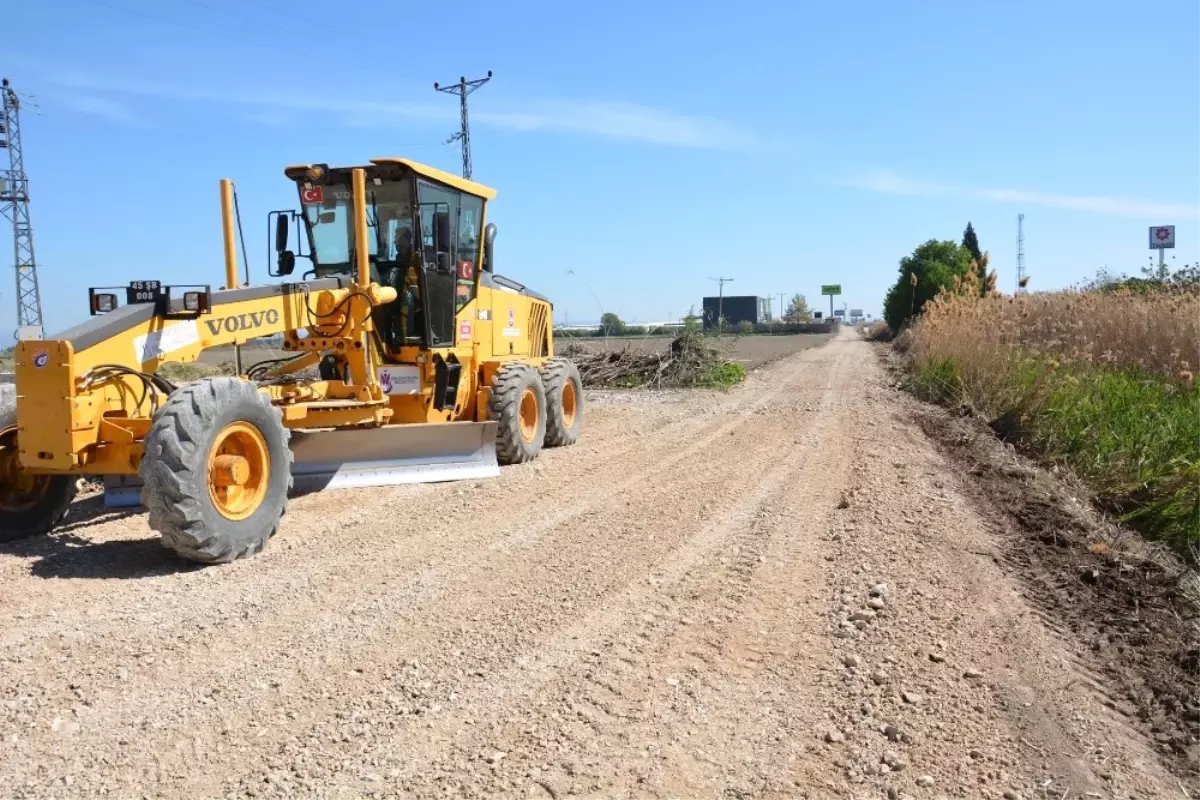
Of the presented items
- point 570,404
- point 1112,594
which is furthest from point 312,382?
point 1112,594

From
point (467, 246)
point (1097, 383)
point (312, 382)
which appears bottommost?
point (1097, 383)

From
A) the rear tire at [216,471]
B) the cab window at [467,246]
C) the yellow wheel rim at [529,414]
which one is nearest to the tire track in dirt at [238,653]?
the rear tire at [216,471]

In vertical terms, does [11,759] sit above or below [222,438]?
below

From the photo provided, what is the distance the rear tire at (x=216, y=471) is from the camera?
515cm

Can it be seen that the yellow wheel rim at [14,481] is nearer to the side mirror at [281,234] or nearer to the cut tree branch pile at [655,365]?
the side mirror at [281,234]

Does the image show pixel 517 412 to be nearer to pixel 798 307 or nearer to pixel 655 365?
pixel 655 365

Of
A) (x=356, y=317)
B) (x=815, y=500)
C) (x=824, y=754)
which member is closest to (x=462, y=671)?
(x=824, y=754)

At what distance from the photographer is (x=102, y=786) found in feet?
9.53

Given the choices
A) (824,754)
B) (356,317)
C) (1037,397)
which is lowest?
A: (824,754)

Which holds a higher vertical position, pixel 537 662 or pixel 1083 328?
pixel 1083 328

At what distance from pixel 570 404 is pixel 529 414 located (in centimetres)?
142

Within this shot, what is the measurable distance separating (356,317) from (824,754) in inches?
229

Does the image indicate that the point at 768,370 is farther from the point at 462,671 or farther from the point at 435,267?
the point at 462,671

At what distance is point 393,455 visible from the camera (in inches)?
312
